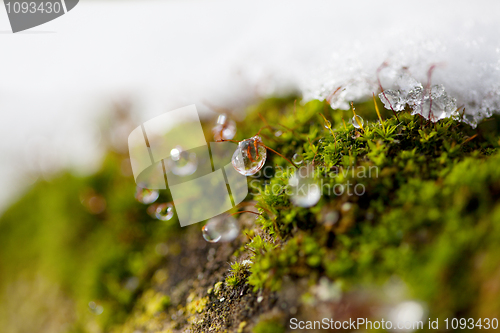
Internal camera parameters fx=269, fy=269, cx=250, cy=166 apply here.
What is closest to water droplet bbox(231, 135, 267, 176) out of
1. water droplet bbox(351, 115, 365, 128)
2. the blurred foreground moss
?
the blurred foreground moss

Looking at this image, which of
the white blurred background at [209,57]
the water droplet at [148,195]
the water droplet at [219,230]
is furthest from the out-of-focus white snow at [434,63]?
the water droplet at [148,195]

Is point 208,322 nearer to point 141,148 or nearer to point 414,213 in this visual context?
point 414,213

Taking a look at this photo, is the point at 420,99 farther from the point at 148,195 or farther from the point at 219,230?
the point at 148,195

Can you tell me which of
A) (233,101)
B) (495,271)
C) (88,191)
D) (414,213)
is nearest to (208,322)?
(414,213)

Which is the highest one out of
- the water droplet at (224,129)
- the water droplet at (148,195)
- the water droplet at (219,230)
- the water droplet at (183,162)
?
the water droplet at (224,129)

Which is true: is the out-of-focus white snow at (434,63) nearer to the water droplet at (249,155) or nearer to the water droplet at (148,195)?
the water droplet at (249,155)

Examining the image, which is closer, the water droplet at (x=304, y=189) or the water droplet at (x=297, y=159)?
the water droplet at (x=304, y=189)
